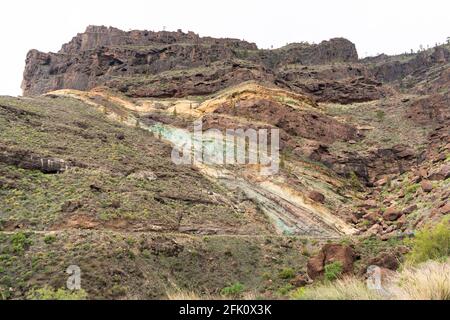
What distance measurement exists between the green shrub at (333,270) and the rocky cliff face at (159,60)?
44588 mm

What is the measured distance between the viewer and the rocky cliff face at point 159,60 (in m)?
63.6

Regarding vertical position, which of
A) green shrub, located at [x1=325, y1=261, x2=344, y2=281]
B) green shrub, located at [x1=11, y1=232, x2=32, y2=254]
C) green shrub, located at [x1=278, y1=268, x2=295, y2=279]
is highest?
green shrub, located at [x1=11, y1=232, x2=32, y2=254]

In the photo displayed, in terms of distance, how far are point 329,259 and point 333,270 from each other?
1171 millimetres

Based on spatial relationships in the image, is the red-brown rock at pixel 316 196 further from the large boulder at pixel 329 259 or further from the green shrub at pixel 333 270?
the green shrub at pixel 333 270

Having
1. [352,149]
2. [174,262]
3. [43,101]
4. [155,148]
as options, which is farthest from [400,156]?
[43,101]

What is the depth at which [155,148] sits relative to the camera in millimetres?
40250

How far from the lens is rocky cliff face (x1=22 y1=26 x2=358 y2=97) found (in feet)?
209

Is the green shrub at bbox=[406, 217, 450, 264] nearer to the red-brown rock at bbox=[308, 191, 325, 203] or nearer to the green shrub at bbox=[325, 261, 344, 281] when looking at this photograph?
the green shrub at bbox=[325, 261, 344, 281]

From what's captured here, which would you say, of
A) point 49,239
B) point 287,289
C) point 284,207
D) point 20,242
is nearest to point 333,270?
point 287,289

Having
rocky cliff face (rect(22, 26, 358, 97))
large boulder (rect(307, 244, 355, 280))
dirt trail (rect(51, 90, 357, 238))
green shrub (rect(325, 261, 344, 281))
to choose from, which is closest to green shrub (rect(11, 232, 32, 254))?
large boulder (rect(307, 244, 355, 280))

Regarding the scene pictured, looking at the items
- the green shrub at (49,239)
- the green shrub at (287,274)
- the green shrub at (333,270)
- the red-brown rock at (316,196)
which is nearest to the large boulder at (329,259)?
the green shrub at (333,270)

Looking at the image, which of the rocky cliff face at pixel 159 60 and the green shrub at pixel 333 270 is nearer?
the green shrub at pixel 333 270

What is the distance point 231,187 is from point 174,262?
15.5m

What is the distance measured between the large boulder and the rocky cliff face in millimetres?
43507
